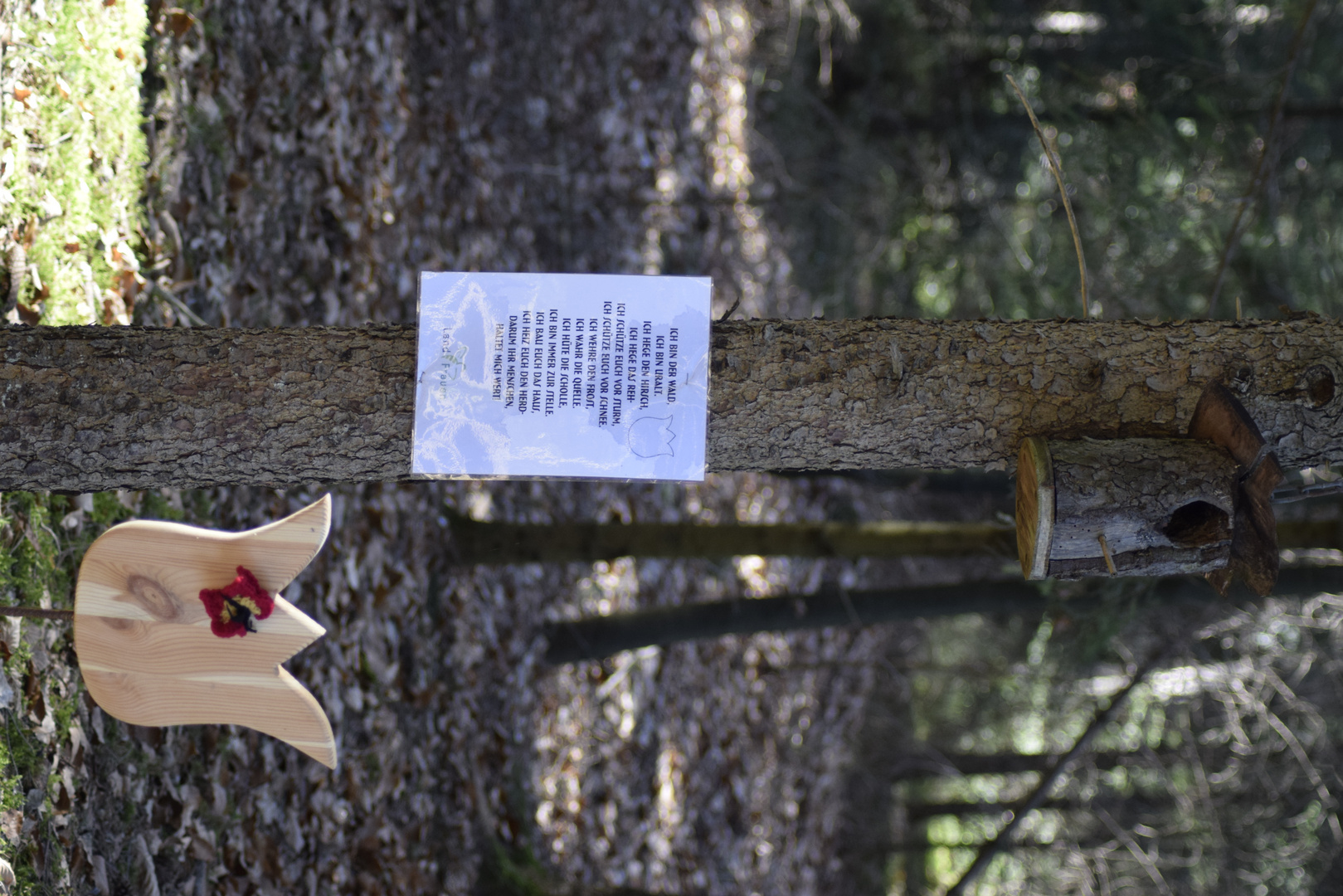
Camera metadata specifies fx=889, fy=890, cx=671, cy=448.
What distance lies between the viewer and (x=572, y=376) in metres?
1.71

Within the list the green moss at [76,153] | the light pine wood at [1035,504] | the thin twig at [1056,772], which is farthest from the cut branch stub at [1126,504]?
the green moss at [76,153]

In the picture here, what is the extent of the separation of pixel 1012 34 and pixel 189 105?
6.57 metres

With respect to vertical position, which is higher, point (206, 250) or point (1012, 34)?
point (1012, 34)

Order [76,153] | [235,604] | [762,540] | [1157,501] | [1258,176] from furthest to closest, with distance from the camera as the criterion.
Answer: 1. [762,540]
2. [1258,176]
3. [76,153]
4. [235,604]
5. [1157,501]

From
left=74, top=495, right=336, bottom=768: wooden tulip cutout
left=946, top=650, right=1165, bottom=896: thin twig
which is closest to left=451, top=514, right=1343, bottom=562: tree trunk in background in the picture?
left=946, top=650, right=1165, bottom=896: thin twig

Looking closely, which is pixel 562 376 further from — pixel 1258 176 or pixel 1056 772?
pixel 1056 772

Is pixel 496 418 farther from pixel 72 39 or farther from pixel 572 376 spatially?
pixel 72 39

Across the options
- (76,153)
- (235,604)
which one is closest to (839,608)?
(235,604)

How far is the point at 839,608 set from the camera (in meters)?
3.55

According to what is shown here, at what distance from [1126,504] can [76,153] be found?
2.90 metres

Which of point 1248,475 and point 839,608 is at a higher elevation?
point 1248,475

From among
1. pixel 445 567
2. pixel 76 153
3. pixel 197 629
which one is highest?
pixel 76 153

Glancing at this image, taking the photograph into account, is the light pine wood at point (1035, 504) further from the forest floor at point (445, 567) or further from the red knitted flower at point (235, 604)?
the forest floor at point (445, 567)

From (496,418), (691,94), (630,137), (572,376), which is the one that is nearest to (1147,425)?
(572,376)
